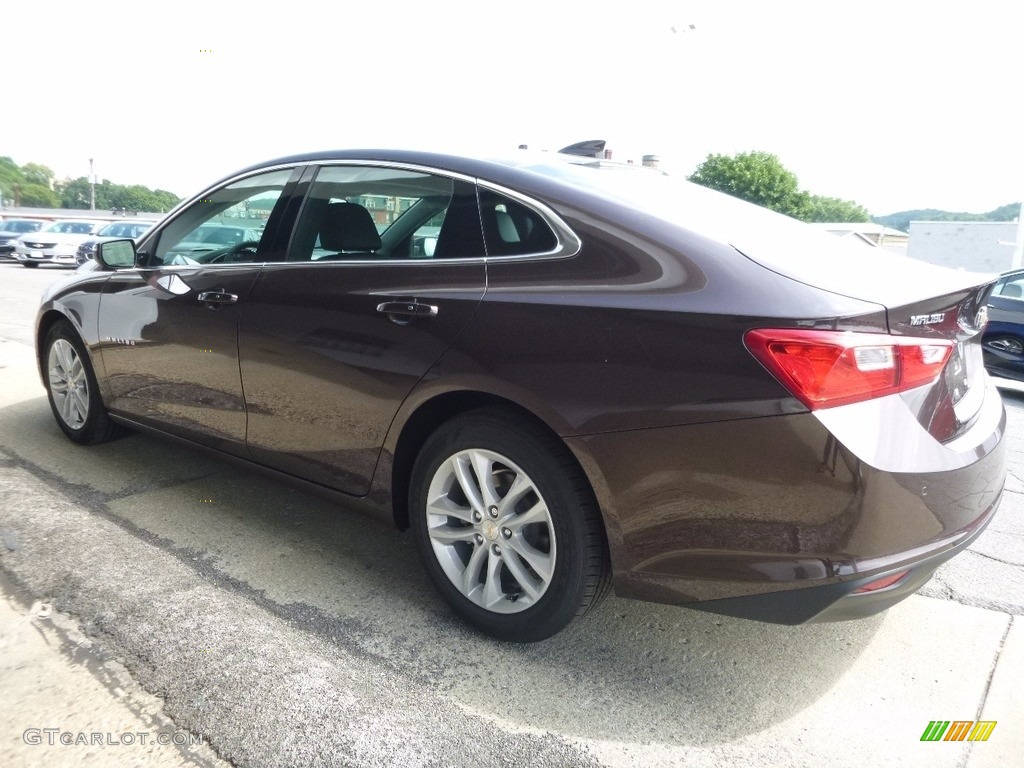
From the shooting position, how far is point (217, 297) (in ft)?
11.3

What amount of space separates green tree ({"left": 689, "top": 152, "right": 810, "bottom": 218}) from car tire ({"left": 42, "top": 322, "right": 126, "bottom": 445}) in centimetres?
7181

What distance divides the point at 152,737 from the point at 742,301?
194 cm

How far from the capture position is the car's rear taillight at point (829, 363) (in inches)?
78.8

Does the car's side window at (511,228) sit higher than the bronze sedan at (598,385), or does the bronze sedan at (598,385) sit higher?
the car's side window at (511,228)

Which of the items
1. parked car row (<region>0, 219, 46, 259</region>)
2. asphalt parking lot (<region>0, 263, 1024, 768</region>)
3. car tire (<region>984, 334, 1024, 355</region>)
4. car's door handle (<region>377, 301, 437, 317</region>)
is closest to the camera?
asphalt parking lot (<region>0, 263, 1024, 768</region>)

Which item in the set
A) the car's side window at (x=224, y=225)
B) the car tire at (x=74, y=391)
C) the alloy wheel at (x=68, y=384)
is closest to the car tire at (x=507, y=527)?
the car's side window at (x=224, y=225)

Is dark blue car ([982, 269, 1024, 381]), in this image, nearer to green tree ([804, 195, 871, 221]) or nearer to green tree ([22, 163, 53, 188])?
green tree ([22, 163, 53, 188])

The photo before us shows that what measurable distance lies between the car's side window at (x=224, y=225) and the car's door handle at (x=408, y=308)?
89 centimetres

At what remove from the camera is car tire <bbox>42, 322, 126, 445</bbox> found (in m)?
4.43

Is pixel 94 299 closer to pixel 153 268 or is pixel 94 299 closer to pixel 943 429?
pixel 153 268

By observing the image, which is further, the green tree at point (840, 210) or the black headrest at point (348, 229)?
the green tree at point (840, 210)

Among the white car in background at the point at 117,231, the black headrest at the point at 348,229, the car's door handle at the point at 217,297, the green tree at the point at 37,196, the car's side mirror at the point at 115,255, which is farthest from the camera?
the green tree at the point at 37,196

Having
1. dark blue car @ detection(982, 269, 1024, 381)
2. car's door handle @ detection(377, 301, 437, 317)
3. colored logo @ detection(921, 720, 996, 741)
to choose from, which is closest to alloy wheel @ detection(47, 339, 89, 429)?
car's door handle @ detection(377, 301, 437, 317)

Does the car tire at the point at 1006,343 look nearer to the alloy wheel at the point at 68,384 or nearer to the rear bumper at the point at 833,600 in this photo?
the rear bumper at the point at 833,600
